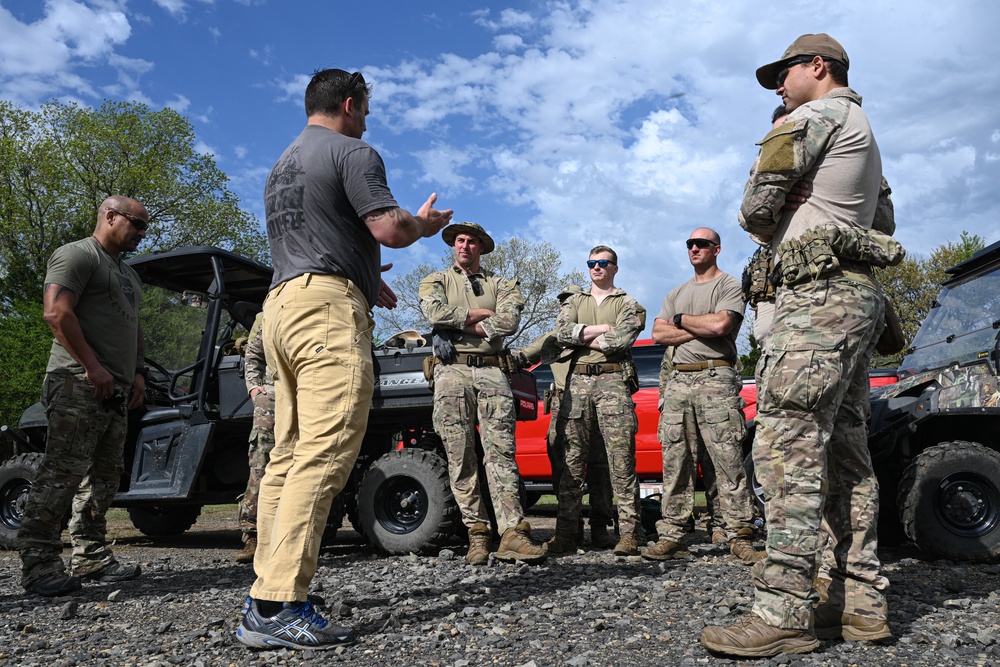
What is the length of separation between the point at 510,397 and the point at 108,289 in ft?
8.73

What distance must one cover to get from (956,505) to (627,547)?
81.2 inches

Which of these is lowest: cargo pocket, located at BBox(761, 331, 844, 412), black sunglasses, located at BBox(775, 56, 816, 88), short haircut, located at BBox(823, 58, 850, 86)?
cargo pocket, located at BBox(761, 331, 844, 412)

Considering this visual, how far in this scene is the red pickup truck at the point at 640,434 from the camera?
28.5 feet

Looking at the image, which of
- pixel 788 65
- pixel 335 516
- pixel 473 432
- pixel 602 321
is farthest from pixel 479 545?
pixel 788 65

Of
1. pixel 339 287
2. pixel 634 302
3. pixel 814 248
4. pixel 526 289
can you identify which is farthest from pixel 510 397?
pixel 526 289

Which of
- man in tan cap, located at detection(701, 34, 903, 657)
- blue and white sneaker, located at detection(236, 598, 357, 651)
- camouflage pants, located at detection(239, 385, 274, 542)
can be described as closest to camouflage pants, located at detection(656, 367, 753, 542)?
man in tan cap, located at detection(701, 34, 903, 657)

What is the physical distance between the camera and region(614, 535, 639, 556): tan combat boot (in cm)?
549

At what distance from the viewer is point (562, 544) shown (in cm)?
583

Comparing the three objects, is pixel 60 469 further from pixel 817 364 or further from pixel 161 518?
pixel 817 364

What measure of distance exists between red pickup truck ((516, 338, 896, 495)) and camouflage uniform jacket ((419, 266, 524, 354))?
300cm

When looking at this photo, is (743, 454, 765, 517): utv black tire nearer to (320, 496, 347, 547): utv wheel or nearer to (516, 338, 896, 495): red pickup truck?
(516, 338, 896, 495): red pickup truck

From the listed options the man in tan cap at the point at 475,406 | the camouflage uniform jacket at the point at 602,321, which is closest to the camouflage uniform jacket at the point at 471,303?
the man in tan cap at the point at 475,406

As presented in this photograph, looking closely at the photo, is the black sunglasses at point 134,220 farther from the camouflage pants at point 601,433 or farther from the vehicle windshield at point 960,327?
the vehicle windshield at point 960,327

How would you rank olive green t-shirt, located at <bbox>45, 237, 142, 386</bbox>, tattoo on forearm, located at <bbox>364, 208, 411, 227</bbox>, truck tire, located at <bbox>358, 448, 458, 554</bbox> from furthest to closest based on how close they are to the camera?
truck tire, located at <bbox>358, 448, 458, 554</bbox> < olive green t-shirt, located at <bbox>45, 237, 142, 386</bbox> < tattoo on forearm, located at <bbox>364, 208, 411, 227</bbox>
